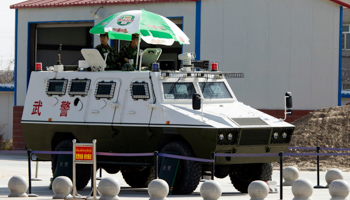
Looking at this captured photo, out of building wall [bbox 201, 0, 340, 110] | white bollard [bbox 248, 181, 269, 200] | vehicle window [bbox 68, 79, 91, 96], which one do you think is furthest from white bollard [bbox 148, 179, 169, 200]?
building wall [bbox 201, 0, 340, 110]

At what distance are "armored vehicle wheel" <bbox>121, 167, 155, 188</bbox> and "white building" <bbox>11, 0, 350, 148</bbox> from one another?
454 inches

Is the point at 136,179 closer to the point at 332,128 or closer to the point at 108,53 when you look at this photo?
the point at 108,53

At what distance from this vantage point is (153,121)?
15.5 m

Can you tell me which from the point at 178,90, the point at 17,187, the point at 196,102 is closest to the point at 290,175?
the point at 178,90

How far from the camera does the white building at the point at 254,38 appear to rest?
29.5 meters

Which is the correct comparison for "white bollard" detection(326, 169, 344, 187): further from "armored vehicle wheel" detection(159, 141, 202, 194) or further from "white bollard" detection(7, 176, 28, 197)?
"white bollard" detection(7, 176, 28, 197)

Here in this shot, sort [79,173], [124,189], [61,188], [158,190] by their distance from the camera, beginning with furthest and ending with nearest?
[124,189] < [79,173] < [61,188] < [158,190]

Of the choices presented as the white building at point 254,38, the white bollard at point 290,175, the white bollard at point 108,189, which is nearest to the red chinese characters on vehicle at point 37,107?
the white bollard at point 108,189

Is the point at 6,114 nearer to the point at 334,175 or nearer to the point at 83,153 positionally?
the point at 334,175

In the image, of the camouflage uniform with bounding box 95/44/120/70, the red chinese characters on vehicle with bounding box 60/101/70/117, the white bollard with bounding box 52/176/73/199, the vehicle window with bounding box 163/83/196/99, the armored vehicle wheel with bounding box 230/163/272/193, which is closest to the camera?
the white bollard with bounding box 52/176/73/199

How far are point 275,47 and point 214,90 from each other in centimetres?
1423

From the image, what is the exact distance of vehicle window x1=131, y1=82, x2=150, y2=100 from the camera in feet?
51.8

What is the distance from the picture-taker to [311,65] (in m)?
31.0

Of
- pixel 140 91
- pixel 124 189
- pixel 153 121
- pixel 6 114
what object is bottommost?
pixel 124 189
